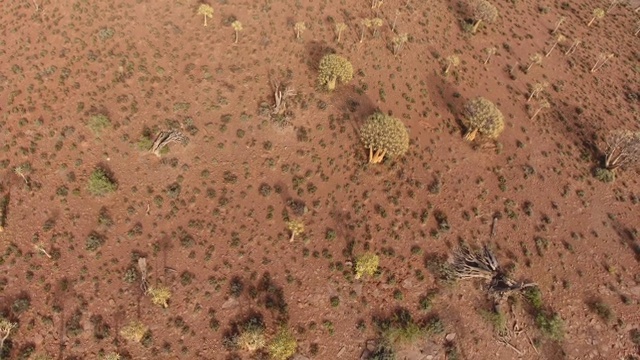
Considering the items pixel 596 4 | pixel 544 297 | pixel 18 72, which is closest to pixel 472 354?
pixel 544 297

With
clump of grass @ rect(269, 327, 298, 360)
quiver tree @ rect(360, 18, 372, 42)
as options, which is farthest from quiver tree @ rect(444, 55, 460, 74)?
clump of grass @ rect(269, 327, 298, 360)

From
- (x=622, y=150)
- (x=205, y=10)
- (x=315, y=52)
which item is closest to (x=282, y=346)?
(x=315, y=52)

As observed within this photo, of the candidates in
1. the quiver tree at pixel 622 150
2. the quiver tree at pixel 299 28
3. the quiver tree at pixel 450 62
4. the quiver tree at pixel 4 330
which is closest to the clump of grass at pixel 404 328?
the quiver tree at pixel 622 150

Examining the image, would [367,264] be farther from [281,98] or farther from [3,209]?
[3,209]

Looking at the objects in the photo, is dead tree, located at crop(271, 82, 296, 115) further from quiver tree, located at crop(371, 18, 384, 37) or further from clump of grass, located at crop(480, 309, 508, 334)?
clump of grass, located at crop(480, 309, 508, 334)

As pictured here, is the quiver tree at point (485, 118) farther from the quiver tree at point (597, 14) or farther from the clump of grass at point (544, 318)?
the quiver tree at point (597, 14)

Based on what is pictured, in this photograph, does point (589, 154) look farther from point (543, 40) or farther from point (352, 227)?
point (352, 227)
